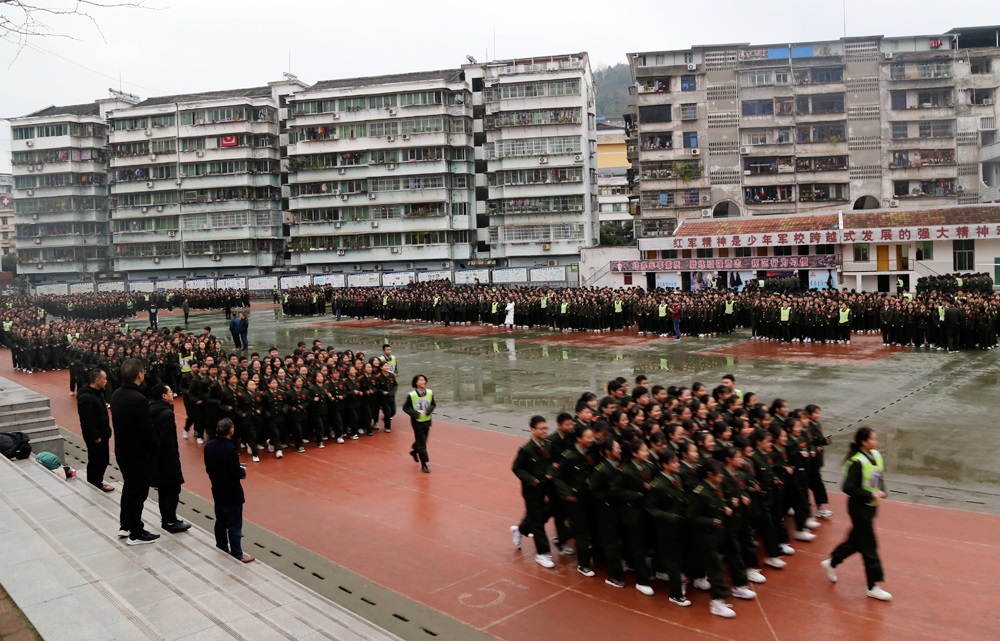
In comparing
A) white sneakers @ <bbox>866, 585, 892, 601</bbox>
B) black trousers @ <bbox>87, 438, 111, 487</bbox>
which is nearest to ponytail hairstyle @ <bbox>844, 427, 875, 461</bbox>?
white sneakers @ <bbox>866, 585, 892, 601</bbox>

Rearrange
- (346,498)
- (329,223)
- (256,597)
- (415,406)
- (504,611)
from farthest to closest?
1. (329,223)
2. (415,406)
3. (346,498)
4. (504,611)
5. (256,597)

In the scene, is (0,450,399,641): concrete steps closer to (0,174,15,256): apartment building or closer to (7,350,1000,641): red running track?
(7,350,1000,641): red running track

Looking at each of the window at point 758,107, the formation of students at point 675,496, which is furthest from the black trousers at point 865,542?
the window at point 758,107

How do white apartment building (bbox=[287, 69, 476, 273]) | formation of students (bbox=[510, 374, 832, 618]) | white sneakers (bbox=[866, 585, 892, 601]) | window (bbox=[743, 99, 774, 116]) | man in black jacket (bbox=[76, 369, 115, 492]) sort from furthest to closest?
white apartment building (bbox=[287, 69, 476, 273]) < window (bbox=[743, 99, 774, 116]) < man in black jacket (bbox=[76, 369, 115, 492]) < formation of students (bbox=[510, 374, 832, 618]) < white sneakers (bbox=[866, 585, 892, 601])

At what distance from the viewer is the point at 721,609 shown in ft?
20.6

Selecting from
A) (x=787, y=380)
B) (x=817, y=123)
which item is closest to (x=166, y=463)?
(x=787, y=380)

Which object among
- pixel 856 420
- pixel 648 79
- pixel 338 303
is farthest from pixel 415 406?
pixel 648 79

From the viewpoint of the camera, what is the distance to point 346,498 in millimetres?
9734

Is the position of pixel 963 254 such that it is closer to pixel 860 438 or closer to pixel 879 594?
pixel 860 438

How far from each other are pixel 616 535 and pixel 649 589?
0.53m

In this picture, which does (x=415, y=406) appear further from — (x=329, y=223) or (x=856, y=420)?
(x=329, y=223)

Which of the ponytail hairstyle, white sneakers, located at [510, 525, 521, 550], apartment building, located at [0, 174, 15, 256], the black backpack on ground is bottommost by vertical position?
white sneakers, located at [510, 525, 521, 550]

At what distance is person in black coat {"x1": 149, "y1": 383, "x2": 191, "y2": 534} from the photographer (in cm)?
717

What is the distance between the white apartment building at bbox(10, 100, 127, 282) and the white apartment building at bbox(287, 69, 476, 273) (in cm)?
1857
